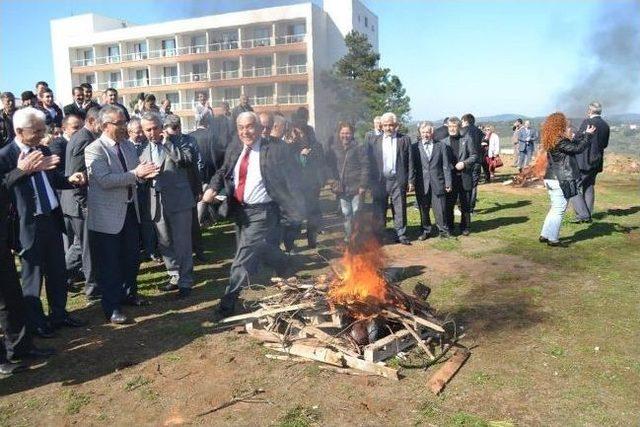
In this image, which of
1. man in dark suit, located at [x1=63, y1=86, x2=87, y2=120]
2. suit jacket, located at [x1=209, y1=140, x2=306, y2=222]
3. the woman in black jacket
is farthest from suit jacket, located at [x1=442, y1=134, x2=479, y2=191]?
man in dark suit, located at [x1=63, y1=86, x2=87, y2=120]

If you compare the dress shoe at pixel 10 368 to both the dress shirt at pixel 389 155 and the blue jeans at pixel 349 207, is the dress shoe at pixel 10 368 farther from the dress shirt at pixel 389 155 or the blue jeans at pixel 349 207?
the dress shirt at pixel 389 155

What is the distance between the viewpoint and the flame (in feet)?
15.8

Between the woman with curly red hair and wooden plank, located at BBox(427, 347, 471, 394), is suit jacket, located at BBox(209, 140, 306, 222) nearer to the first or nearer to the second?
wooden plank, located at BBox(427, 347, 471, 394)

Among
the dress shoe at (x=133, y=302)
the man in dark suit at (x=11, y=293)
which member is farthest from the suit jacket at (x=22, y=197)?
the dress shoe at (x=133, y=302)

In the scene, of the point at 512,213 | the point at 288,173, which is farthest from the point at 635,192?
the point at 288,173

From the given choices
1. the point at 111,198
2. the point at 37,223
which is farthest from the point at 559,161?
the point at 37,223

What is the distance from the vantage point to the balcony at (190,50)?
3959 centimetres

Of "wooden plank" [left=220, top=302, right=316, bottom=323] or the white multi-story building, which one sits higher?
the white multi-story building

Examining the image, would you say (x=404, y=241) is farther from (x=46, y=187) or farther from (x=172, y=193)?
(x=46, y=187)

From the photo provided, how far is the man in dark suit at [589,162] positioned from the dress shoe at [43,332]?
9.79 meters

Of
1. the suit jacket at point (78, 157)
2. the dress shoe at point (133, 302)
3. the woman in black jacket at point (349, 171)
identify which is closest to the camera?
the suit jacket at point (78, 157)

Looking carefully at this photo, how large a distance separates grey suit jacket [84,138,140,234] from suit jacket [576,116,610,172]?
916 cm

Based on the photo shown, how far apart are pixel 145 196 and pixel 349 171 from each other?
11.8 feet

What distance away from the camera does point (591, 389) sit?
3.88 m
